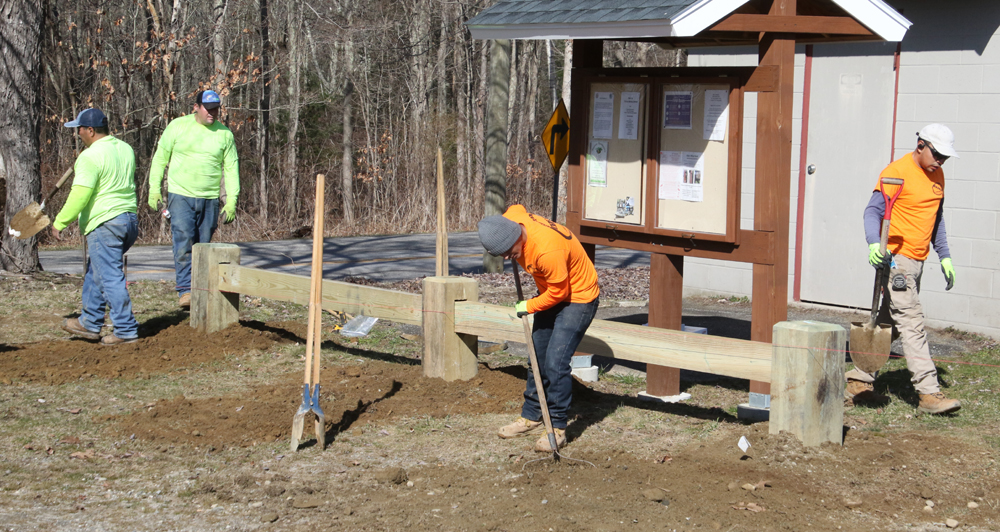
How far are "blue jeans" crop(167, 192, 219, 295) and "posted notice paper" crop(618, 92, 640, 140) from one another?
385 cm

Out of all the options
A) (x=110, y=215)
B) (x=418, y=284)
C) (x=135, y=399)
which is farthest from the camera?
(x=418, y=284)

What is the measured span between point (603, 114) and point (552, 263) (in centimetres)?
219

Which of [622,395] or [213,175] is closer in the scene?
[622,395]

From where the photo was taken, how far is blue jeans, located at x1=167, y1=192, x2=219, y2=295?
8.37 m

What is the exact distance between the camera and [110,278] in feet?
24.3

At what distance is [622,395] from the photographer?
268 inches

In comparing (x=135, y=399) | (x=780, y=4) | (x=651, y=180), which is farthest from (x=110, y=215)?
(x=780, y=4)

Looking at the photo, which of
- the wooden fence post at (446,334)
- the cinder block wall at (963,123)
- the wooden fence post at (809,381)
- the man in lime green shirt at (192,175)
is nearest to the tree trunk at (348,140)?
the man in lime green shirt at (192,175)

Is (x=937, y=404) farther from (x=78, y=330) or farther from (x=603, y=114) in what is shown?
(x=78, y=330)

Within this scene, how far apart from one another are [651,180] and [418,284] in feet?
17.4

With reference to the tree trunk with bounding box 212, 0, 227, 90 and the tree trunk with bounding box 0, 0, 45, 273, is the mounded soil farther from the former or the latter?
the tree trunk with bounding box 212, 0, 227, 90

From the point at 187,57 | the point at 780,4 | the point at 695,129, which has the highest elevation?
the point at 187,57

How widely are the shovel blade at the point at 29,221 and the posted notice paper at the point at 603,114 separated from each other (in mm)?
4535

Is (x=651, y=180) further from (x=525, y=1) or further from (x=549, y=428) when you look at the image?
(x=549, y=428)
